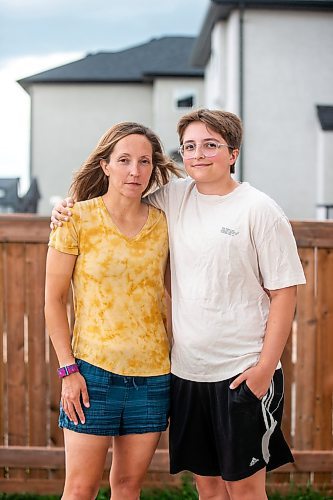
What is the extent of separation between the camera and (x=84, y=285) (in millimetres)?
2580

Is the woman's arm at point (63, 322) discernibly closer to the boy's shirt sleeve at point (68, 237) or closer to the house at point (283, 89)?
the boy's shirt sleeve at point (68, 237)

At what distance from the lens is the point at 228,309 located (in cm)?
257

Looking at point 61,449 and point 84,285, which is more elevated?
point 84,285

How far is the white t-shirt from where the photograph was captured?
99.5 inches

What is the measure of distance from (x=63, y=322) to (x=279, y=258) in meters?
0.75

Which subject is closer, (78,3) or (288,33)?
(288,33)

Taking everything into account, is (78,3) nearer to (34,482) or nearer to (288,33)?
(288,33)

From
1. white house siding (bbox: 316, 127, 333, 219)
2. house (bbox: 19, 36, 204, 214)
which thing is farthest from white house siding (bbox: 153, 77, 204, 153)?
white house siding (bbox: 316, 127, 333, 219)

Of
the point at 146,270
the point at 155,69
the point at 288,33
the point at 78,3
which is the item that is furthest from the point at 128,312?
the point at 78,3

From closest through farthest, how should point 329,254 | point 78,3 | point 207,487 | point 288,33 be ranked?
point 207,487 < point 329,254 < point 288,33 < point 78,3

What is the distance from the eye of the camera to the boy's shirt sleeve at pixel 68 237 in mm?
2541

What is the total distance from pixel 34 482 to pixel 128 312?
1.81m

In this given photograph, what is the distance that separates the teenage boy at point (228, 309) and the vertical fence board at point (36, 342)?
1.30 meters

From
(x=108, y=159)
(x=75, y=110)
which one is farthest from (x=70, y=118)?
(x=108, y=159)
